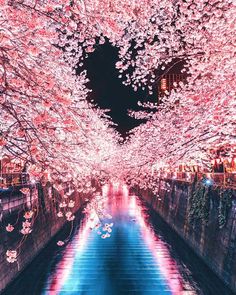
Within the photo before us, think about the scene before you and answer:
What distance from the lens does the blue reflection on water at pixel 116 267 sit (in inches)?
622

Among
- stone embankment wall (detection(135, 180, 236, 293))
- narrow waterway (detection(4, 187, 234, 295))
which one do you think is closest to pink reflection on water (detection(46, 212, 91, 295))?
narrow waterway (detection(4, 187, 234, 295))

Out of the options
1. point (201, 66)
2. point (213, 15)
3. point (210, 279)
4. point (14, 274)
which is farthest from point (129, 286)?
point (213, 15)

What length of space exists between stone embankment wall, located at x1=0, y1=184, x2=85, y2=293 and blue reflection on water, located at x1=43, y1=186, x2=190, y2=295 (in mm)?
1553

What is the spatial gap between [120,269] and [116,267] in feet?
1.39

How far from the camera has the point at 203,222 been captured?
19562 mm

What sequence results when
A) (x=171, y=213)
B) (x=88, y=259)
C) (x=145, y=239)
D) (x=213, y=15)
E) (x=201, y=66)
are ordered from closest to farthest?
1. (x=213, y=15)
2. (x=201, y=66)
3. (x=88, y=259)
4. (x=145, y=239)
5. (x=171, y=213)

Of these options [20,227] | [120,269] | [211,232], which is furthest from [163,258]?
[20,227]

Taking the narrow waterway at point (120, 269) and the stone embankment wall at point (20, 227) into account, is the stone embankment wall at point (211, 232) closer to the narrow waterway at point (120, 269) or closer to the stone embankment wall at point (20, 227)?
the narrow waterway at point (120, 269)

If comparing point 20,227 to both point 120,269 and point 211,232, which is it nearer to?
point 120,269

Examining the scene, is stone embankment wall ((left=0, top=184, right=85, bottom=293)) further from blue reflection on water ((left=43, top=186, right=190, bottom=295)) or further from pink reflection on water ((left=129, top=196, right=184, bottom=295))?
pink reflection on water ((left=129, top=196, right=184, bottom=295))

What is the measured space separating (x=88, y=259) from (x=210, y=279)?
7049mm

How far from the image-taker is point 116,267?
62.0ft

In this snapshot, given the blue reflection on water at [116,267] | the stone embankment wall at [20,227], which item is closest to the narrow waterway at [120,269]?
the blue reflection on water at [116,267]

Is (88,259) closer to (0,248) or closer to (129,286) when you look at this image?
(129,286)
